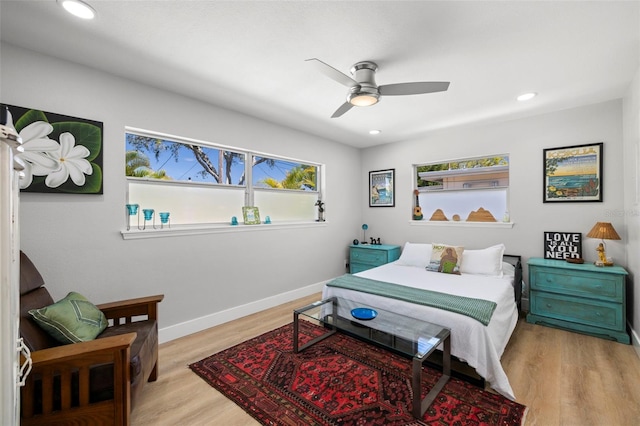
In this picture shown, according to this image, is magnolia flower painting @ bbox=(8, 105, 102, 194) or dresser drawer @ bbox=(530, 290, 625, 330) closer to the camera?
magnolia flower painting @ bbox=(8, 105, 102, 194)

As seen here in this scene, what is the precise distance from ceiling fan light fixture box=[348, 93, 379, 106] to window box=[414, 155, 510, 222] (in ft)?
8.23

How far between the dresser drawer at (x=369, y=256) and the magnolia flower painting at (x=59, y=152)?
3634 mm

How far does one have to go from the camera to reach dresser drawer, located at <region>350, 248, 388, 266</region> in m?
4.48

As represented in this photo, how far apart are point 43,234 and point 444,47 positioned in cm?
339

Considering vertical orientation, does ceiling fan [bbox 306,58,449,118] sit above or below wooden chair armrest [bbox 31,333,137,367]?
above

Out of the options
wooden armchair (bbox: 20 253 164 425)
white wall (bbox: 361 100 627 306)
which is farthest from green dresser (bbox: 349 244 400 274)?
wooden armchair (bbox: 20 253 164 425)

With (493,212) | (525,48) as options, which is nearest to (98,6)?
(525,48)

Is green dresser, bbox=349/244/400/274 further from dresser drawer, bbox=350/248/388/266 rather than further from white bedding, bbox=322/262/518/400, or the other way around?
white bedding, bbox=322/262/518/400

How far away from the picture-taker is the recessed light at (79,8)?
1614 mm

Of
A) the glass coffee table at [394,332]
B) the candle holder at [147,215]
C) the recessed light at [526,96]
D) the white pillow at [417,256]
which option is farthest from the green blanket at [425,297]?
the recessed light at [526,96]

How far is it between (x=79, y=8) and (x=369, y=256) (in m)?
4.24

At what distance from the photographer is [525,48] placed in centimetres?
208

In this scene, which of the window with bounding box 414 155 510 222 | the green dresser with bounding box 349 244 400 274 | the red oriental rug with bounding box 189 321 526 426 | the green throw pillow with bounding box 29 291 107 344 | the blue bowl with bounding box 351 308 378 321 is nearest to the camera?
the green throw pillow with bounding box 29 291 107 344

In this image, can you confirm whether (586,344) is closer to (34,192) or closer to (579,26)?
(579,26)
